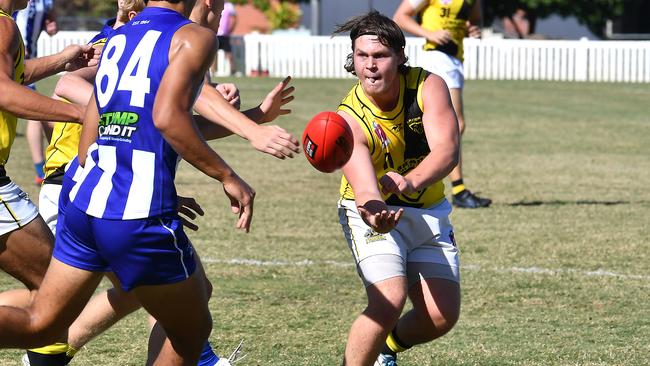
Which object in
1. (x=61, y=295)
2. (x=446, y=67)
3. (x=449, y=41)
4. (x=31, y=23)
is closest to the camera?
(x=61, y=295)

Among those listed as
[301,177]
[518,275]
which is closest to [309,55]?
[301,177]

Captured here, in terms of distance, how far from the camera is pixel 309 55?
1345 inches

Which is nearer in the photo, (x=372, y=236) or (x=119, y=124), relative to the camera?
(x=119, y=124)

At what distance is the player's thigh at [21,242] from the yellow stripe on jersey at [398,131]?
1495 millimetres

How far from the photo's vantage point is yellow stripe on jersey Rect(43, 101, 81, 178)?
6.41 metres

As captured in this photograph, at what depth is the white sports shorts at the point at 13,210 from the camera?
541 cm

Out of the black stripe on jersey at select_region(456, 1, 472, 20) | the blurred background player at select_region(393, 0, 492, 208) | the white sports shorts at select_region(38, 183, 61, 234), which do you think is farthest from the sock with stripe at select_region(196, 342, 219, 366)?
the black stripe on jersey at select_region(456, 1, 472, 20)

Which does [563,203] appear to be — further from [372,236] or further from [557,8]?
[557,8]

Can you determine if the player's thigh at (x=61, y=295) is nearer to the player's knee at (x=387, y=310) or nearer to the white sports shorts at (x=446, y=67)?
the player's knee at (x=387, y=310)

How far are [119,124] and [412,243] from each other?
1820 millimetres

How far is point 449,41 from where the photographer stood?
11680 mm

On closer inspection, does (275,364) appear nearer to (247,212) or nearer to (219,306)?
(219,306)

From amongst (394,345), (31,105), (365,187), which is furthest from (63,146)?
(394,345)

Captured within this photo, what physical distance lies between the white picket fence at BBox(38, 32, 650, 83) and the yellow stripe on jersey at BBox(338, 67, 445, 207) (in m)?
27.6
